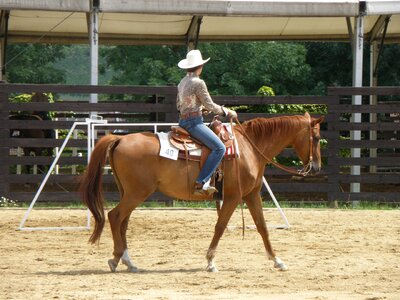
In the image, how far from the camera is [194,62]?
1036 cm

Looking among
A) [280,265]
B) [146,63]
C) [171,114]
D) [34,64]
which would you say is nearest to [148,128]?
[171,114]

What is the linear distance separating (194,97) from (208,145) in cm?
54

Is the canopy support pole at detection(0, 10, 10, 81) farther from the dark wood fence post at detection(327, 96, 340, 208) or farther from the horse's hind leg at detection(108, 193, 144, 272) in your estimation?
the horse's hind leg at detection(108, 193, 144, 272)

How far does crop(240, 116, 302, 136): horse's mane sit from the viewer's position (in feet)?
35.8

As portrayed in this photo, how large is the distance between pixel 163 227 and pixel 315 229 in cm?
217

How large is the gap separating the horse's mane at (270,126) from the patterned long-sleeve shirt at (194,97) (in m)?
0.69

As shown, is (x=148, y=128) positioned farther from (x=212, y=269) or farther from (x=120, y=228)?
(x=212, y=269)

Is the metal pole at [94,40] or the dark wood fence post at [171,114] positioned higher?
the metal pole at [94,40]

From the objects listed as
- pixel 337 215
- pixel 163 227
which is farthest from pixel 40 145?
pixel 337 215

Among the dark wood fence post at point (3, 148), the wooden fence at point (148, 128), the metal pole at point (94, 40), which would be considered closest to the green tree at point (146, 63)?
the metal pole at point (94, 40)

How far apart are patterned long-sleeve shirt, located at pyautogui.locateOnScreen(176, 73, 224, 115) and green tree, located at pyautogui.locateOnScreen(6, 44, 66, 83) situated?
28082mm

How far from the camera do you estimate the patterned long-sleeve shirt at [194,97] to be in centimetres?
1025

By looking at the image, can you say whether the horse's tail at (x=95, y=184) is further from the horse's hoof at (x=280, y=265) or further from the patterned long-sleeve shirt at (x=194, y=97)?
the horse's hoof at (x=280, y=265)

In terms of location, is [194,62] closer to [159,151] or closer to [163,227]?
[159,151]
